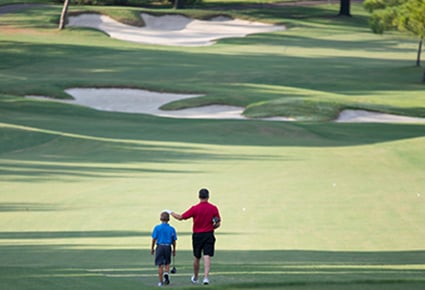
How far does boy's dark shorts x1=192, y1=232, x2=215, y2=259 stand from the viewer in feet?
42.2

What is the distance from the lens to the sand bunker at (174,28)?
73.3 meters

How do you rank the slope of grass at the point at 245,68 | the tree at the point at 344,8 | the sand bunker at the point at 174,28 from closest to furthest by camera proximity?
the slope of grass at the point at 245,68 < the sand bunker at the point at 174,28 < the tree at the point at 344,8

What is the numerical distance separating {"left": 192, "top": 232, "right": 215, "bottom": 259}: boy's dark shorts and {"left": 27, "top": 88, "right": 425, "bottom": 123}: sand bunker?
95.1 feet

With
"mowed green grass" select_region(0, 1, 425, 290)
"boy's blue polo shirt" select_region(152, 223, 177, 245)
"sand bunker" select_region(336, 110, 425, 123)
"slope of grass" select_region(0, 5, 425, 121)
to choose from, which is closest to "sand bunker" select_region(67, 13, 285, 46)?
"slope of grass" select_region(0, 5, 425, 121)

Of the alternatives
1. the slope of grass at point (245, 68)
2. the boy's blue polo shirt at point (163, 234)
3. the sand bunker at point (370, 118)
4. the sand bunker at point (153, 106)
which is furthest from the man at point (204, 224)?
the sand bunker at point (370, 118)

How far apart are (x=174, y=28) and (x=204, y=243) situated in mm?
66740

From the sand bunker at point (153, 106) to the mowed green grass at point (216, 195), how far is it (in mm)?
1494

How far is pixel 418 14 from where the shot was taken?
53562mm

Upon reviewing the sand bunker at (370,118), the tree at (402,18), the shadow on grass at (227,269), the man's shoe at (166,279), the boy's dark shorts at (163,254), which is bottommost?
the sand bunker at (370,118)

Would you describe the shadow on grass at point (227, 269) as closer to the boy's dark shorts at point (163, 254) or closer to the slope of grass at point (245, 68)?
the boy's dark shorts at point (163, 254)

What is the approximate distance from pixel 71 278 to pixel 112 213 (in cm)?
736

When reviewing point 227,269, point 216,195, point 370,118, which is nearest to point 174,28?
point 370,118

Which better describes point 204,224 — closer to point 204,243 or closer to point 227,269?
point 204,243

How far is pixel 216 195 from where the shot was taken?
22.5 m
